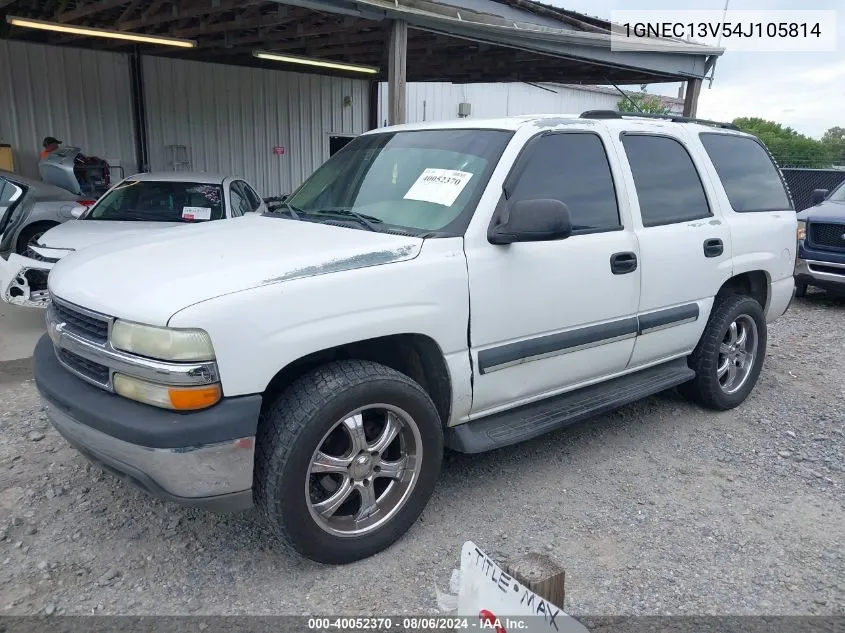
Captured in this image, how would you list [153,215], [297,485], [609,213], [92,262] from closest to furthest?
[297,485] < [92,262] < [609,213] < [153,215]

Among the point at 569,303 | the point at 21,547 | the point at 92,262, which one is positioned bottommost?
the point at 21,547

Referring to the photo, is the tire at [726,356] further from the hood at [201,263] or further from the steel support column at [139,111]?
the steel support column at [139,111]

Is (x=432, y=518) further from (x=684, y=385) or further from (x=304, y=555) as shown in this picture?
(x=684, y=385)

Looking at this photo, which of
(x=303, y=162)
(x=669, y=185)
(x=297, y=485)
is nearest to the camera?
(x=297, y=485)

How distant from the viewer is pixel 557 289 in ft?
11.3

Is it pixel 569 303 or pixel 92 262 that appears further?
pixel 569 303

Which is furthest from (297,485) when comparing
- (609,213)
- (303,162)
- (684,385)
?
(303,162)

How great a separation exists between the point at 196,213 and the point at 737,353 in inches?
213

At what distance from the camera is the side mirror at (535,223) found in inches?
120

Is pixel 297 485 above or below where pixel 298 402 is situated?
below

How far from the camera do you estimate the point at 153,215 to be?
23.1 feet

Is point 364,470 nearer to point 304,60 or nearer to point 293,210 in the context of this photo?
point 293,210

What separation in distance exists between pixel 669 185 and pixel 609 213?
694 millimetres

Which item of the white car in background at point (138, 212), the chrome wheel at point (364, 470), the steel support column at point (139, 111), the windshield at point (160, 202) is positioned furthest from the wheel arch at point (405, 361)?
the steel support column at point (139, 111)
